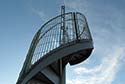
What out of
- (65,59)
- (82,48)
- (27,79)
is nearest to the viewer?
(27,79)

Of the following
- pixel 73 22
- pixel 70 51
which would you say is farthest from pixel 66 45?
pixel 73 22

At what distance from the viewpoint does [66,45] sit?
11.6 metres

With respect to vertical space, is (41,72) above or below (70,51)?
below

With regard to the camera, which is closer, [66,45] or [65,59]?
[66,45]

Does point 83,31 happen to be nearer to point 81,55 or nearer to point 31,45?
point 81,55

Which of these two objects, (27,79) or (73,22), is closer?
(27,79)

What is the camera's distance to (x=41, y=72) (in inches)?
446

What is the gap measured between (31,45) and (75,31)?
2.74 m

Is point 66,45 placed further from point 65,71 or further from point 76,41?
point 65,71

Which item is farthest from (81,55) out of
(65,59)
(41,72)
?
(41,72)

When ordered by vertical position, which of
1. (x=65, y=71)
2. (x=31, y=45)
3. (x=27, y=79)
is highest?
(x=31, y=45)

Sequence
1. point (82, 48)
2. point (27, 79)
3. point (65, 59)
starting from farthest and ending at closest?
point (65, 59) → point (82, 48) → point (27, 79)

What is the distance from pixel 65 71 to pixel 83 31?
2.50m

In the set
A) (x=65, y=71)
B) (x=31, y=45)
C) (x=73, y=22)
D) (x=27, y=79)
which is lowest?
(x=27, y=79)
